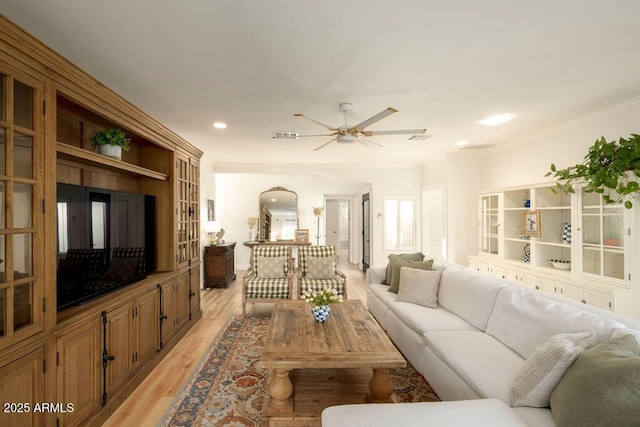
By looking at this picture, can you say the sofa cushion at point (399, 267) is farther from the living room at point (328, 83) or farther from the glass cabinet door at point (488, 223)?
the glass cabinet door at point (488, 223)

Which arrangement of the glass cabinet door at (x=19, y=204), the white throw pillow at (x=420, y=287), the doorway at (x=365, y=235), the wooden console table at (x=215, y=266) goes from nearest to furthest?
the glass cabinet door at (x=19, y=204) < the white throw pillow at (x=420, y=287) < the wooden console table at (x=215, y=266) < the doorway at (x=365, y=235)

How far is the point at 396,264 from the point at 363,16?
287cm

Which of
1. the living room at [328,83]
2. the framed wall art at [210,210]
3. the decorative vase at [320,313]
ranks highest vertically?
the living room at [328,83]

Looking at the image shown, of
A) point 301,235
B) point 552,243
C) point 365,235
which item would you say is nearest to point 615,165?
point 552,243

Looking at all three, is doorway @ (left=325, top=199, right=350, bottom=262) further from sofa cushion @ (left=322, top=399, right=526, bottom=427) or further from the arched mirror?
sofa cushion @ (left=322, top=399, right=526, bottom=427)

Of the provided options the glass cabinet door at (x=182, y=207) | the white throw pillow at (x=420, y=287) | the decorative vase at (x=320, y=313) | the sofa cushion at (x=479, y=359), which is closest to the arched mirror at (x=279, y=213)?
the glass cabinet door at (x=182, y=207)

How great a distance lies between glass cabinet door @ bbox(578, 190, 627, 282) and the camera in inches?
117

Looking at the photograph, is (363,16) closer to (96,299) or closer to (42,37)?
(42,37)

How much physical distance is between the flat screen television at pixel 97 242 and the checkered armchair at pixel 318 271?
2.15 metres

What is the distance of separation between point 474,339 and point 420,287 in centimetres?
97

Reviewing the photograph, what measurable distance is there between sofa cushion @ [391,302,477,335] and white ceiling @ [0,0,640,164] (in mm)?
2066

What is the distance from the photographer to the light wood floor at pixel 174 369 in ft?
7.10

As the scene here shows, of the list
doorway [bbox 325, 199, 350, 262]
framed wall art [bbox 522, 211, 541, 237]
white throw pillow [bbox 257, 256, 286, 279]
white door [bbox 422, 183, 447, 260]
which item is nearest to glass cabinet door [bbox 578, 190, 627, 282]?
framed wall art [bbox 522, 211, 541, 237]

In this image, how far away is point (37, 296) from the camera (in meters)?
1.62
